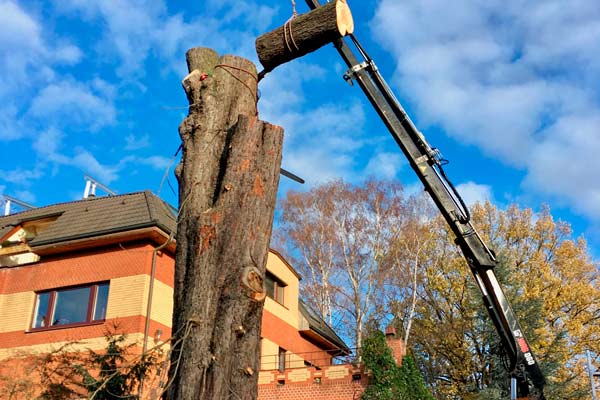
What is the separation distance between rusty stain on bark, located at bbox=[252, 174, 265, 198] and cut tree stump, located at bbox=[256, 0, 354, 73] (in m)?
1.64

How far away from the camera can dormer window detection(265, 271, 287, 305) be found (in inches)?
769

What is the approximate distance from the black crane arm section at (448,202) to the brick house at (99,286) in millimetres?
4587

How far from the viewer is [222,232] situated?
4.71 meters

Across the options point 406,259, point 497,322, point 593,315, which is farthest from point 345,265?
point 497,322

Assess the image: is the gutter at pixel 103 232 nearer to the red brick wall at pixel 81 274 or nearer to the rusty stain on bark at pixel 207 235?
the red brick wall at pixel 81 274

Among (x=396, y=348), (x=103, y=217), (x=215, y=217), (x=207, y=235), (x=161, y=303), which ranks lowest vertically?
(x=207, y=235)

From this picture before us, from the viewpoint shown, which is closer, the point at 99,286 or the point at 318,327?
the point at 99,286

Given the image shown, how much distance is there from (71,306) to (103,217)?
2512mm

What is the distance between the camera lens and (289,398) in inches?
626

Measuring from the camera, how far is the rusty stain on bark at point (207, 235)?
4703 mm

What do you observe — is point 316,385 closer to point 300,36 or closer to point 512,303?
point 512,303

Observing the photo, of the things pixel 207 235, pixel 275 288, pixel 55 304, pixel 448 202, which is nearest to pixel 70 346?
pixel 55 304

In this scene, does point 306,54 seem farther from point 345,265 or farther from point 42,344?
point 345,265

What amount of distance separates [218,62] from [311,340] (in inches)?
701
